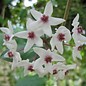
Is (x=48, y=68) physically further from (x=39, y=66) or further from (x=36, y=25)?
(x=36, y=25)

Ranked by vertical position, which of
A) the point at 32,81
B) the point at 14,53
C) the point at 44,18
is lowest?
the point at 32,81

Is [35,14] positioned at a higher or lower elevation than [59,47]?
higher

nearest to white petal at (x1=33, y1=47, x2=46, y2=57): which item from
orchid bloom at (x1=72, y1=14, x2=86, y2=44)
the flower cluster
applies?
the flower cluster

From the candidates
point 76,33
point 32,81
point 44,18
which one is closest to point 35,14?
point 44,18

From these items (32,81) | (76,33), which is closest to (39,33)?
(76,33)

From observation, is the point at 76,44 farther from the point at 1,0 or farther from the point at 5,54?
the point at 1,0

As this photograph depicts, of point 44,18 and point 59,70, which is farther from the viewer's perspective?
point 59,70

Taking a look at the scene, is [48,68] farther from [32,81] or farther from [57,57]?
[32,81]

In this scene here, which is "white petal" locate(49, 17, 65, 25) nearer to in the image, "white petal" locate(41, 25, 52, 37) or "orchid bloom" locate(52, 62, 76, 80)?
"white petal" locate(41, 25, 52, 37)
